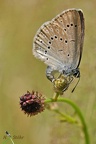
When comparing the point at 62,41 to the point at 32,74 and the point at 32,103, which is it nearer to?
the point at 32,103

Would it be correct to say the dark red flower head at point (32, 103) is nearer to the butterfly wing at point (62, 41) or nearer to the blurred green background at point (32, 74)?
the butterfly wing at point (62, 41)

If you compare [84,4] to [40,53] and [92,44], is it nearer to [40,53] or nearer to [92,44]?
[92,44]

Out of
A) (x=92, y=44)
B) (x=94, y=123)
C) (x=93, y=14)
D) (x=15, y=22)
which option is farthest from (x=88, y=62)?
(x=15, y=22)

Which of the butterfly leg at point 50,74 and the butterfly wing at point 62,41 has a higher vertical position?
the butterfly wing at point 62,41

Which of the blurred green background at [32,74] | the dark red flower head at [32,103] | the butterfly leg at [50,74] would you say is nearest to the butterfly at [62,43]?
the butterfly leg at [50,74]

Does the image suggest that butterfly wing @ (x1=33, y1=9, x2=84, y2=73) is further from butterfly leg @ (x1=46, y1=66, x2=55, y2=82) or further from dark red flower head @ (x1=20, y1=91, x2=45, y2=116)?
dark red flower head @ (x1=20, y1=91, x2=45, y2=116)

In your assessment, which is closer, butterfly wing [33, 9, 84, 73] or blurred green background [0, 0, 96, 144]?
butterfly wing [33, 9, 84, 73]

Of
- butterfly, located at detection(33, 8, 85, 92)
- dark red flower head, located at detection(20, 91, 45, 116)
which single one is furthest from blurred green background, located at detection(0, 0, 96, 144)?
dark red flower head, located at detection(20, 91, 45, 116)

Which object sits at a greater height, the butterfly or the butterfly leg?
the butterfly
